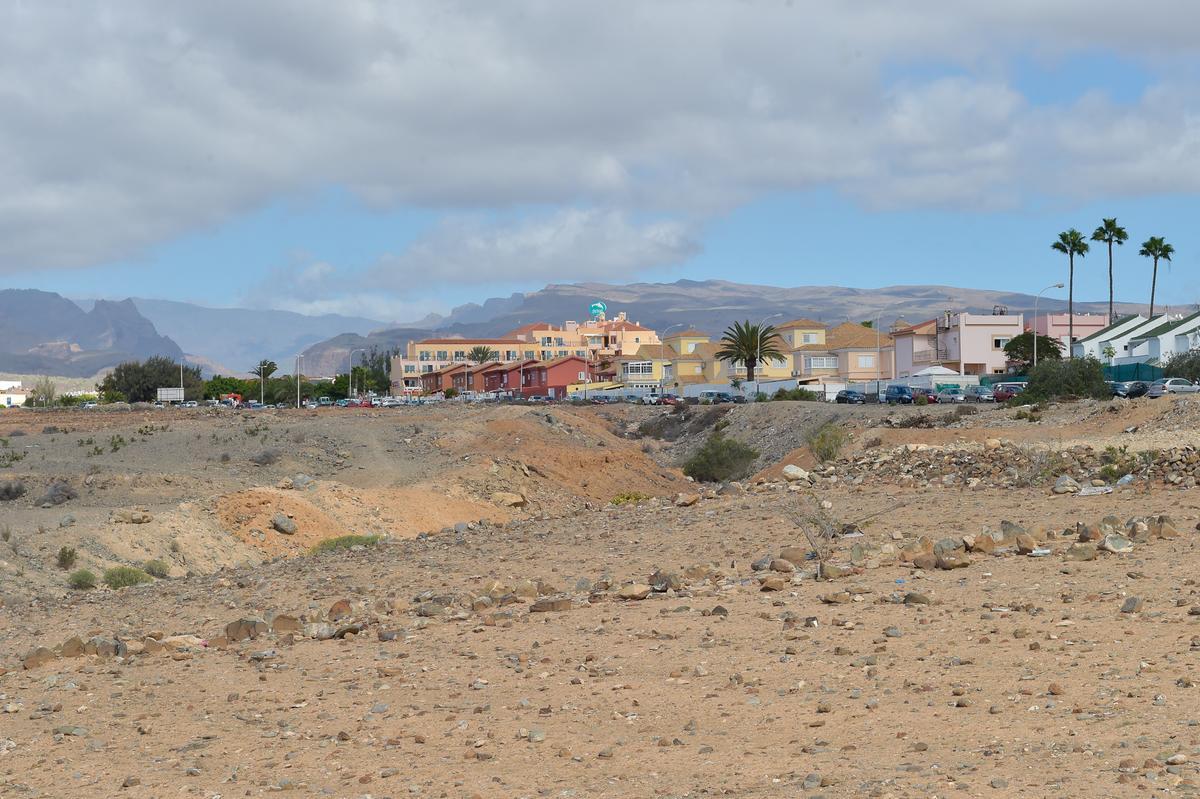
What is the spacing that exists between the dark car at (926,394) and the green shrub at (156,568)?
58839mm

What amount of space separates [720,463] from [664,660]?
4402cm

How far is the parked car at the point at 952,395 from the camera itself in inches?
3263

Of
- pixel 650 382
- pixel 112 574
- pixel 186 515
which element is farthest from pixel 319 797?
pixel 650 382

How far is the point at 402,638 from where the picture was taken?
565 inches

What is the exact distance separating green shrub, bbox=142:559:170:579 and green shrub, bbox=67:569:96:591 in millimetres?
1810

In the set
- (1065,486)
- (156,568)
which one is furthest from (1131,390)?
(156,568)

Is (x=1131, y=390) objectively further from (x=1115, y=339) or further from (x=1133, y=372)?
(x=1115, y=339)

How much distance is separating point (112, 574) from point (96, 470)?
18165mm

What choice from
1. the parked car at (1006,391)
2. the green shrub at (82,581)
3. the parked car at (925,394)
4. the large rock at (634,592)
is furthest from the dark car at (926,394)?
the large rock at (634,592)

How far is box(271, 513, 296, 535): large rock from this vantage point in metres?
35.8

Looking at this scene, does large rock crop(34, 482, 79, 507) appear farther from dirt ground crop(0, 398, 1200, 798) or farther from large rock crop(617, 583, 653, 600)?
large rock crop(617, 583, 653, 600)

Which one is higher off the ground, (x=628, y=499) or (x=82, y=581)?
(x=628, y=499)

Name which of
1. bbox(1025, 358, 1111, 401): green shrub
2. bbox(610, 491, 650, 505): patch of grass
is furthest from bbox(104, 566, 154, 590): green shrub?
bbox(1025, 358, 1111, 401): green shrub

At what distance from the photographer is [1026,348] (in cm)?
11288
